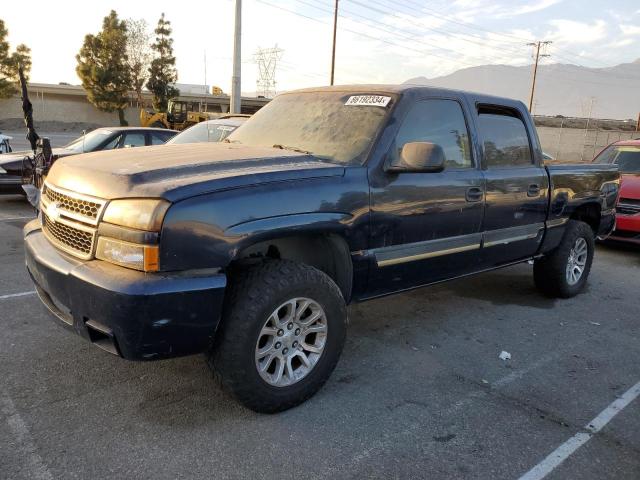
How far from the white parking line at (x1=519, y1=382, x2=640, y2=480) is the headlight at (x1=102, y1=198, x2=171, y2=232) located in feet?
7.08

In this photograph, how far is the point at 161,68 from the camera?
5197cm

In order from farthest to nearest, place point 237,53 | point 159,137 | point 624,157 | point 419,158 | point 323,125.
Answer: point 237,53
point 159,137
point 624,157
point 323,125
point 419,158

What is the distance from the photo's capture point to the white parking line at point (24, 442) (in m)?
2.48

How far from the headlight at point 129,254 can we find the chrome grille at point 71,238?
114mm

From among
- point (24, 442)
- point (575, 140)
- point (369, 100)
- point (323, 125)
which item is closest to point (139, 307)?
point (24, 442)

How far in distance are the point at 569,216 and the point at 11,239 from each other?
651 centimetres

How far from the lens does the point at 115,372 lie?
3467mm

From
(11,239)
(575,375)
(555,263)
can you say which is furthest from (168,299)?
(11,239)

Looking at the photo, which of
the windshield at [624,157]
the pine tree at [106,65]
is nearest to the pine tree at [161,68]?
the pine tree at [106,65]

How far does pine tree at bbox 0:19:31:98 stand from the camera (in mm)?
46125

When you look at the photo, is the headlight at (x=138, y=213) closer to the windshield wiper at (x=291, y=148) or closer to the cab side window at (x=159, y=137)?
the windshield wiper at (x=291, y=148)

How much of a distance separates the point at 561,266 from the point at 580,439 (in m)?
2.67

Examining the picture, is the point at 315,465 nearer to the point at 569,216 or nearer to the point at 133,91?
the point at 569,216

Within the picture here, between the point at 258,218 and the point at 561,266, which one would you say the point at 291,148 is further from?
the point at 561,266
